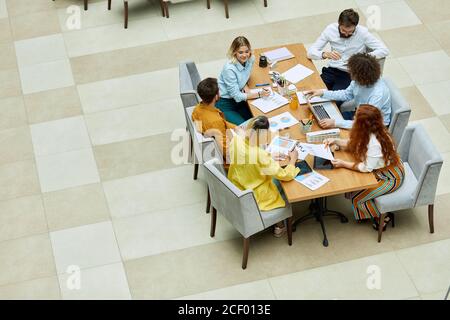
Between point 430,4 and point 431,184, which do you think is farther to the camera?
point 430,4

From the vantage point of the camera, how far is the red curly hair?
5.93 metres

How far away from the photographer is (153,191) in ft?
23.5

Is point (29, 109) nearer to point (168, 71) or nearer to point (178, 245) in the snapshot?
point (168, 71)

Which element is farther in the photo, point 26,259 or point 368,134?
point 26,259

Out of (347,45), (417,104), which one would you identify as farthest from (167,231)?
(417,104)

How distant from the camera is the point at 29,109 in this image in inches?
324

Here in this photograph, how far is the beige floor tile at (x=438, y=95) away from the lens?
7871mm

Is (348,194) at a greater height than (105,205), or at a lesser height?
greater

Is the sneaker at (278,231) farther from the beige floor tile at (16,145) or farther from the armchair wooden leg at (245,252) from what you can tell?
the beige floor tile at (16,145)

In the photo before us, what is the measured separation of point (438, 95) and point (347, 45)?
4.59ft

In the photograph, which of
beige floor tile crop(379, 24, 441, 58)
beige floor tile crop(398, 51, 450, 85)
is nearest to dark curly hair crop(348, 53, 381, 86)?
beige floor tile crop(398, 51, 450, 85)

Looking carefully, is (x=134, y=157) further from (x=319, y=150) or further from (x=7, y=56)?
(x=7, y=56)
